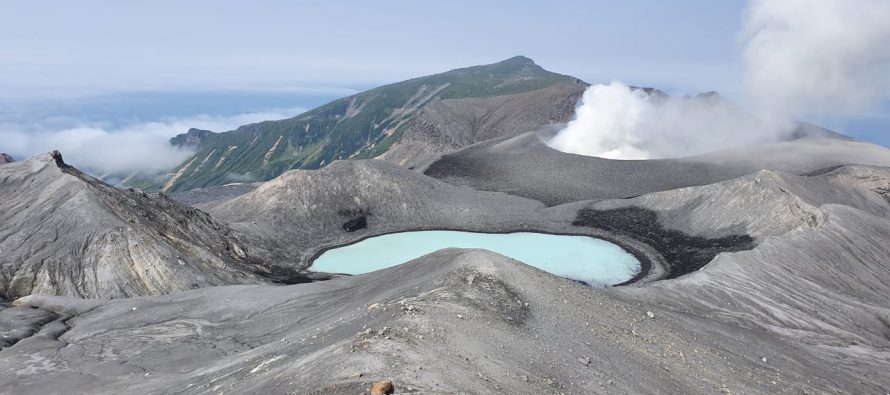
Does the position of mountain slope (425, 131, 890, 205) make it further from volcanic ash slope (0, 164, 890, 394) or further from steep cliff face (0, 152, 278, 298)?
steep cliff face (0, 152, 278, 298)

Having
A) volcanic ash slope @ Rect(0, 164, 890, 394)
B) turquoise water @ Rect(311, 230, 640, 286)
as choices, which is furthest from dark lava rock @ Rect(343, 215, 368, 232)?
volcanic ash slope @ Rect(0, 164, 890, 394)

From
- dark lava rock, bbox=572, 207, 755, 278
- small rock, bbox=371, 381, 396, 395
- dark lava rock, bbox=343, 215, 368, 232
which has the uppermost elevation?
small rock, bbox=371, 381, 396, 395

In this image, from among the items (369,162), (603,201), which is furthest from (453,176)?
(603,201)

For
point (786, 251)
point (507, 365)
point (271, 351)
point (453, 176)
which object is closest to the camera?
point (507, 365)

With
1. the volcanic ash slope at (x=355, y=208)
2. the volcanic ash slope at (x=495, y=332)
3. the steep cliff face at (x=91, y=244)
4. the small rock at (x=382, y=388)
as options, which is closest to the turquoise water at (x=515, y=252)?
the volcanic ash slope at (x=355, y=208)

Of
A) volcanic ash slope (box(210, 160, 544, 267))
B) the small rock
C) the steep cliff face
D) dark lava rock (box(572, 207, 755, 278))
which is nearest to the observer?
the small rock

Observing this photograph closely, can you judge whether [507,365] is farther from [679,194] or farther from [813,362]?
[679,194]

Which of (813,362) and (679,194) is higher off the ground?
(679,194)
